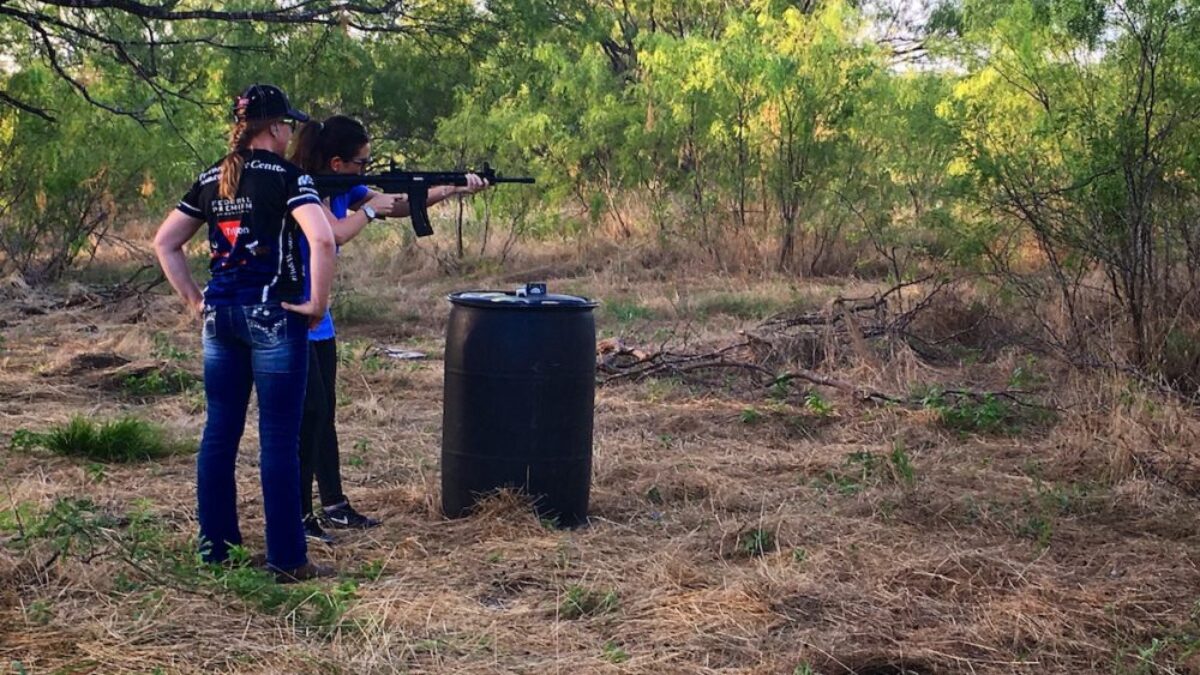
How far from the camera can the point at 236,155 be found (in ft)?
14.6

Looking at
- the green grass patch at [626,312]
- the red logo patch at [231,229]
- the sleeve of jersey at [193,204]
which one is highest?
A: the sleeve of jersey at [193,204]

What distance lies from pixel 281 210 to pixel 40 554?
1.35 m

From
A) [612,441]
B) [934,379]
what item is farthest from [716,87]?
[612,441]

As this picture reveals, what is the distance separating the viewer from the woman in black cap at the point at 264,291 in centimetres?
440

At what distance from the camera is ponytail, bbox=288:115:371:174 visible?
5211mm

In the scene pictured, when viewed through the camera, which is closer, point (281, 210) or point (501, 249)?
point (281, 210)

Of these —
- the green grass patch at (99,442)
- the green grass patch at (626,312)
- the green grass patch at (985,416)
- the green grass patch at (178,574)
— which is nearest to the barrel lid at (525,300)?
the green grass patch at (178,574)

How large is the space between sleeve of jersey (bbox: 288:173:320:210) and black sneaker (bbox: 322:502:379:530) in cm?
164

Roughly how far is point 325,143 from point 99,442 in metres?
2.39

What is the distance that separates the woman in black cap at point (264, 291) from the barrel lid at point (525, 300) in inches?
38.0

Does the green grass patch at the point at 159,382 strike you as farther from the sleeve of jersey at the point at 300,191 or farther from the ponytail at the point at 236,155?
the sleeve of jersey at the point at 300,191

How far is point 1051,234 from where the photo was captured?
339 inches

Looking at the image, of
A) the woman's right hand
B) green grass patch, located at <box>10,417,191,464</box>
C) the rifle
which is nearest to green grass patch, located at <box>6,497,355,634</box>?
the woman's right hand

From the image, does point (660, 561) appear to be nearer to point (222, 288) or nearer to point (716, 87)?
point (222, 288)
